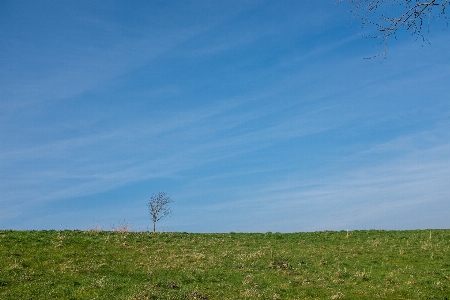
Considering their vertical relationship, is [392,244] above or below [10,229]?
below

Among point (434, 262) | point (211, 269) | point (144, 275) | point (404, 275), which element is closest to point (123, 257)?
point (144, 275)

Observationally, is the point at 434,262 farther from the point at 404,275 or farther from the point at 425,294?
the point at 425,294

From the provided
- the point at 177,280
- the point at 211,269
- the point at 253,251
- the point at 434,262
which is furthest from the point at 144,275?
the point at 434,262

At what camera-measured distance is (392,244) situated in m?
35.6

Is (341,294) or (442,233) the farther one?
(442,233)

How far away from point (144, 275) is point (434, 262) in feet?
65.5

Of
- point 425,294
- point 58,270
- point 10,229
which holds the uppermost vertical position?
point 10,229

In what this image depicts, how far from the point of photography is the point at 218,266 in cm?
2702

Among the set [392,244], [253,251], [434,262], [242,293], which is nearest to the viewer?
[242,293]

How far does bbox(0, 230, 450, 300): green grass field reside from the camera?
69.3 ft

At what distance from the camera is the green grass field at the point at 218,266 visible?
69.3 ft

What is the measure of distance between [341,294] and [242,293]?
197 inches

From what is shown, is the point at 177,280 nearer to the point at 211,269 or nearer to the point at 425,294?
the point at 211,269

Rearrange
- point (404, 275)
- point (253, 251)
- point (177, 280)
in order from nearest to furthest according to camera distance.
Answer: point (177, 280)
point (404, 275)
point (253, 251)
